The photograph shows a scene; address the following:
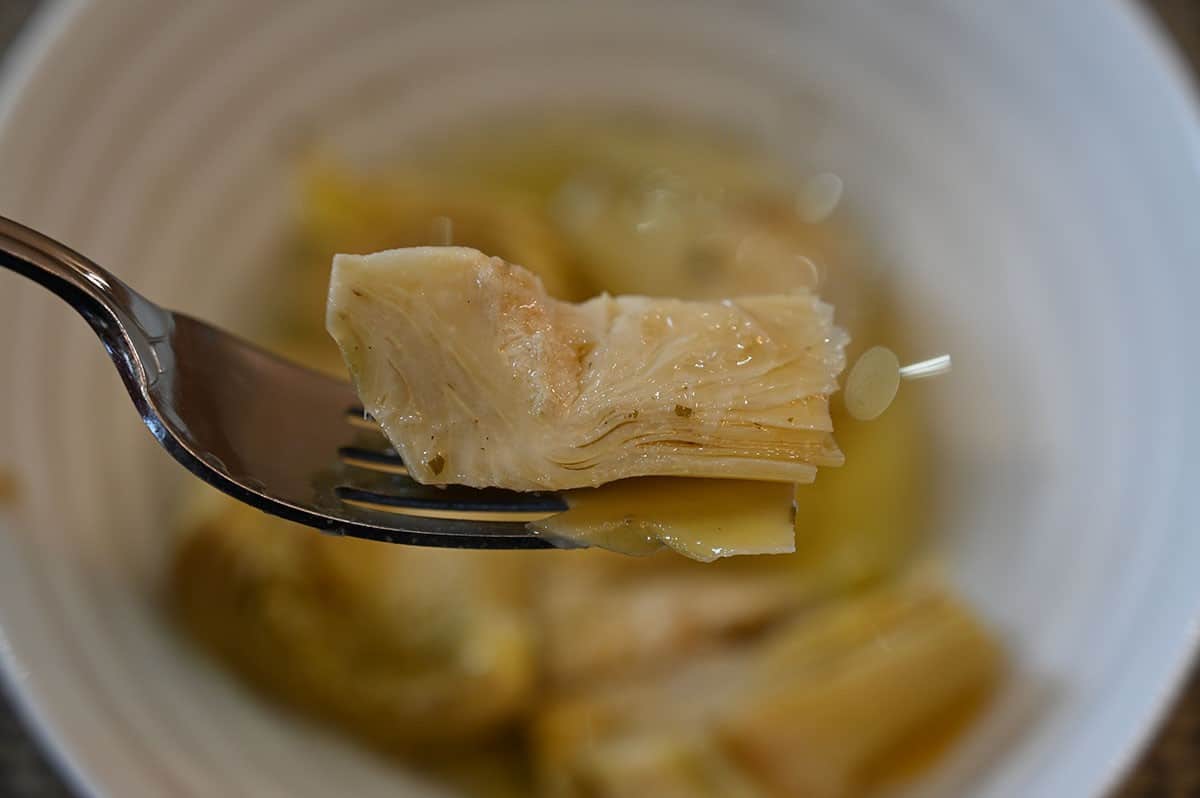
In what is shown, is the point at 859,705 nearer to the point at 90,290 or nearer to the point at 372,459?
the point at 372,459

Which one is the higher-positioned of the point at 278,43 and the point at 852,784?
the point at 278,43

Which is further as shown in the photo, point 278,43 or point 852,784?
point 278,43

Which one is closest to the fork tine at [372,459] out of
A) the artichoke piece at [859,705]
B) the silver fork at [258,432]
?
the silver fork at [258,432]

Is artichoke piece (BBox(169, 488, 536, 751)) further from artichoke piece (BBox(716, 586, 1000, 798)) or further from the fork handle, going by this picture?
the fork handle

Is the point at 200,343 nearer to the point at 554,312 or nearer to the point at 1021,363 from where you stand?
the point at 554,312

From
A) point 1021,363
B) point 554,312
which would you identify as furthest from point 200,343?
point 1021,363

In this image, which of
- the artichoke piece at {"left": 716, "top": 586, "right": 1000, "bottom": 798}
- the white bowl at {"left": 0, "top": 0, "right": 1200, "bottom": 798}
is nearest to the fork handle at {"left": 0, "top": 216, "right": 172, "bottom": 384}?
the white bowl at {"left": 0, "top": 0, "right": 1200, "bottom": 798}
